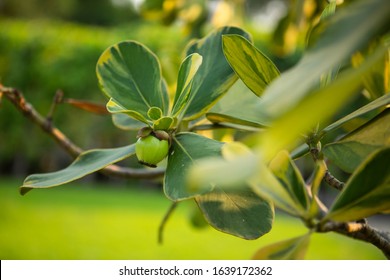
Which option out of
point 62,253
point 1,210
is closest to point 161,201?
point 1,210

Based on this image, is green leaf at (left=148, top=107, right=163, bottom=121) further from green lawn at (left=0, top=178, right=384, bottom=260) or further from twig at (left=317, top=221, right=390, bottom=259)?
green lawn at (left=0, top=178, right=384, bottom=260)

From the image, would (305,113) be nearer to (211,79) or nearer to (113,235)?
(211,79)

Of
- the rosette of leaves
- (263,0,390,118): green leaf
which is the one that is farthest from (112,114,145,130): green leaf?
(263,0,390,118): green leaf

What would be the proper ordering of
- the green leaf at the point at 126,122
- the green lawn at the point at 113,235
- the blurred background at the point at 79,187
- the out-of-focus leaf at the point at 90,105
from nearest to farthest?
1. the green leaf at the point at 126,122
2. the out-of-focus leaf at the point at 90,105
3. the green lawn at the point at 113,235
4. the blurred background at the point at 79,187

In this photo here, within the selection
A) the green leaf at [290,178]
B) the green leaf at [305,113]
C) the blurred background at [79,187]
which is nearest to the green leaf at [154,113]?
the green leaf at [290,178]

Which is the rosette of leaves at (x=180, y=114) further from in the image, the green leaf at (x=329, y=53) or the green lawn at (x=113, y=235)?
the green lawn at (x=113, y=235)
